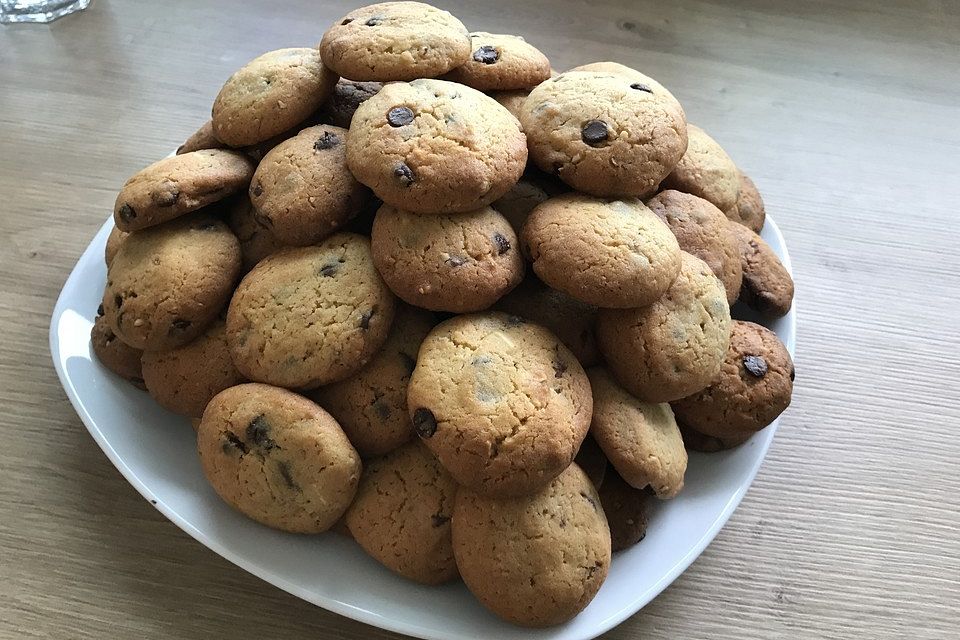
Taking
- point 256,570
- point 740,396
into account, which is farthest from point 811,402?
point 256,570

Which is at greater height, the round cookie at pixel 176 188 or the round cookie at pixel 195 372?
the round cookie at pixel 176 188

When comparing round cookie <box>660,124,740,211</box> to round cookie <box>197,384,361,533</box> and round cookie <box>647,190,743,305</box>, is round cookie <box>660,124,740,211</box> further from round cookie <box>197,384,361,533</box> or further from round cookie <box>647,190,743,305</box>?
round cookie <box>197,384,361,533</box>

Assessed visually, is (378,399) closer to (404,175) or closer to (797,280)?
(404,175)

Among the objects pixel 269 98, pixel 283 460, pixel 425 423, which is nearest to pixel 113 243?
pixel 269 98

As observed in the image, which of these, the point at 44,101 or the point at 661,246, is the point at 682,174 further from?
the point at 44,101

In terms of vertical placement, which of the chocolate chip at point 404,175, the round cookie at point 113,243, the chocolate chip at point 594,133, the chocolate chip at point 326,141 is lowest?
the round cookie at point 113,243

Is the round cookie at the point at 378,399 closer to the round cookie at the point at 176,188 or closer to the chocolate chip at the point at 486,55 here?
the round cookie at the point at 176,188

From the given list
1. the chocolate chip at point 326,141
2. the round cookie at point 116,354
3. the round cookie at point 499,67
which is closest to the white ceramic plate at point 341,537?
the round cookie at point 116,354
